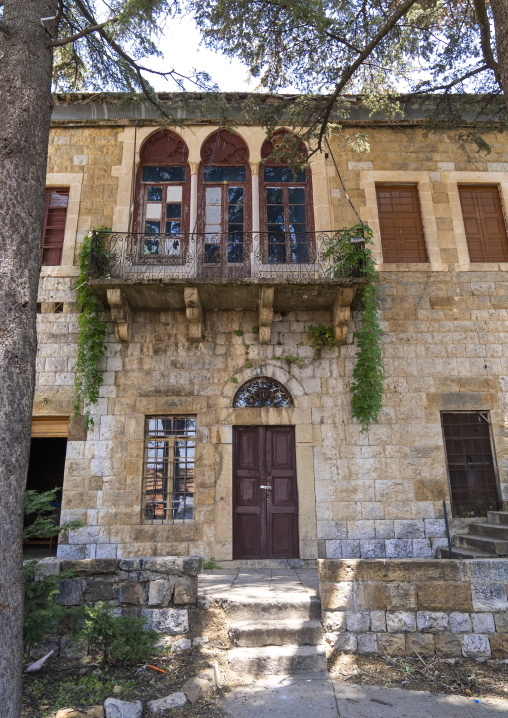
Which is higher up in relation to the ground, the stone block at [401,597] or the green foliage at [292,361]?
the green foliage at [292,361]

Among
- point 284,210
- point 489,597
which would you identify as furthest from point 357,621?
point 284,210

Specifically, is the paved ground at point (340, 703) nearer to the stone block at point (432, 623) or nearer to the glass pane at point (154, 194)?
the stone block at point (432, 623)

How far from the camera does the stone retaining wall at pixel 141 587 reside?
4758mm

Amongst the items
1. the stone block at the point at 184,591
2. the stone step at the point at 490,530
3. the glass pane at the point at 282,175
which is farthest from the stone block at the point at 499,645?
the glass pane at the point at 282,175

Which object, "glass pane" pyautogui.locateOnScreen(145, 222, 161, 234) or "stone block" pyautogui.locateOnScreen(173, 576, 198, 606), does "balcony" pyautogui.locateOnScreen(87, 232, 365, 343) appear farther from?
"stone block" pyautogui.locateOnScreen(173, 576, 198, 606)

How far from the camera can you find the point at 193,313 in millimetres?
8109

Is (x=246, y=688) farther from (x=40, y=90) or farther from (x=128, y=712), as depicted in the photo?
(x=40, y=90)

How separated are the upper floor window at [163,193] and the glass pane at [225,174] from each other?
0.40 m

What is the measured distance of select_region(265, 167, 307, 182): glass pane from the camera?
30.3 feet

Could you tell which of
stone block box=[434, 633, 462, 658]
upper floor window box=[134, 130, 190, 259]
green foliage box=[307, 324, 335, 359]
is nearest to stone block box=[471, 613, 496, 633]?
stone block box=[434, 633, 462, 658]

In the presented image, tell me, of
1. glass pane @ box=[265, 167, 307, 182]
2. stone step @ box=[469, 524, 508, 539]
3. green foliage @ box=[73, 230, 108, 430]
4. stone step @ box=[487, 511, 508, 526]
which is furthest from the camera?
glass pane @ box=[265, 167, 307, 182]

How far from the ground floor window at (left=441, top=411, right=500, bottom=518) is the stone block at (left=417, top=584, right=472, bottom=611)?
333 cm

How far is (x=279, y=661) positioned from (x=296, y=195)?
7.41 metres

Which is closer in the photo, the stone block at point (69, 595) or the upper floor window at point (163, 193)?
the stone block at point (69, 595)
